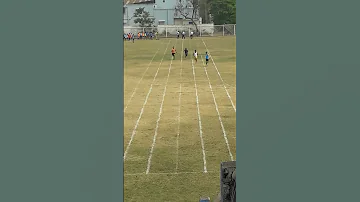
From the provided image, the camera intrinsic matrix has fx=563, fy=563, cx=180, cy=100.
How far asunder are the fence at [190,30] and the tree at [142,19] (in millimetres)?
169

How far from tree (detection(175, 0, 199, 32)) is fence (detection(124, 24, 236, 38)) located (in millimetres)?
167

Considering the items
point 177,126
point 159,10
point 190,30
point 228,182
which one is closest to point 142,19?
point 159,10

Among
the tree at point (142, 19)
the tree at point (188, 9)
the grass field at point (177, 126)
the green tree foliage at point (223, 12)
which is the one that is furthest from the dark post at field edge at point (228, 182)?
the tree at point (142, 19)

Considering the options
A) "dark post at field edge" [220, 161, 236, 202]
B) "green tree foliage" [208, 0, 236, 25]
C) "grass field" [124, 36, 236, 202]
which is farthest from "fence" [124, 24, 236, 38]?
"dark post at field edge" [220, 161, 236, 202]

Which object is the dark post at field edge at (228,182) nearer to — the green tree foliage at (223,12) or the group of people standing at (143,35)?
the green tree foliage at (223,12)

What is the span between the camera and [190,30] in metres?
17.5

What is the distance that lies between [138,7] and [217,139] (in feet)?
38.7

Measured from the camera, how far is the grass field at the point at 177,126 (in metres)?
5.41

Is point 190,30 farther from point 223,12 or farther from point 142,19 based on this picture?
point 142,19

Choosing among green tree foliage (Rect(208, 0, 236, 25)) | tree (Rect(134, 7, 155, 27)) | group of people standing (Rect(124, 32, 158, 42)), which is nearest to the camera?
green tree foliage (Rect(208, 0, 236, 25))

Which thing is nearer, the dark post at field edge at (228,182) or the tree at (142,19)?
the dark post at field edge at (228,182)

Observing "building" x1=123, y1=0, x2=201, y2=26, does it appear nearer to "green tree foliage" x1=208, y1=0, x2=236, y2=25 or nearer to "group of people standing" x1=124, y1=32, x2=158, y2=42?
Answer: "group of people standing" x1=124, y1=32, x2=158, y2=42

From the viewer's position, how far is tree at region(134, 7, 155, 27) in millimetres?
17906

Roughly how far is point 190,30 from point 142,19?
1623 millimetres
